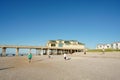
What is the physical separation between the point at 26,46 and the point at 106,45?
66.9m

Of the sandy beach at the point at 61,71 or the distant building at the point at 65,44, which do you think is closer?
the sandy beach at the point at 61,71

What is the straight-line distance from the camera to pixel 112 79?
24.2 ft

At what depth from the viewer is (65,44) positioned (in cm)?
8256

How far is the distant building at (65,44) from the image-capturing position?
80419 mm

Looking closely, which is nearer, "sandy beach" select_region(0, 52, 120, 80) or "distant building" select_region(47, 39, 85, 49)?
"sandy beach" select_region(0, 52, 120, 80)

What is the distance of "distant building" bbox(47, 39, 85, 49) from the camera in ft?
264

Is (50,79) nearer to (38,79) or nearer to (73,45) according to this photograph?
(38,79)

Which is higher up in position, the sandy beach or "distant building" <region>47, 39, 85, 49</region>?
"distant building" <region>47, 39, 85, 49</region>

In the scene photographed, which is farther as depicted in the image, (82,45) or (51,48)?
(82,45)

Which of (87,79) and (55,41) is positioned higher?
(55,41)

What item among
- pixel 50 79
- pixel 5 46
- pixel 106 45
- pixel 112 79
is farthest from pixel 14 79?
pixel 106 45

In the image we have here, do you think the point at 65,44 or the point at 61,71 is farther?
the point at 65,44

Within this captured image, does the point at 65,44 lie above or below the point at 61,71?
above

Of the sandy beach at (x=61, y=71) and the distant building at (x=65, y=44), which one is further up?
the distant building at (x=65, y=44)
